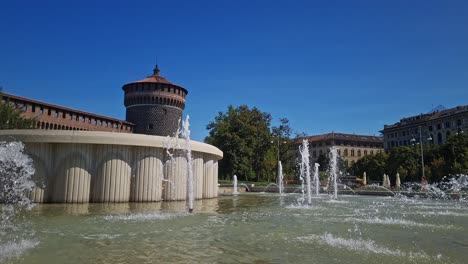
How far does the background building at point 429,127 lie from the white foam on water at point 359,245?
69.1 metres

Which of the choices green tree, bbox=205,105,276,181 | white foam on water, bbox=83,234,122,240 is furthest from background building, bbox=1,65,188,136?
white foam on water, bbox=83,234,122,240

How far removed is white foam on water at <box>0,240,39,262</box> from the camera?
6.18m

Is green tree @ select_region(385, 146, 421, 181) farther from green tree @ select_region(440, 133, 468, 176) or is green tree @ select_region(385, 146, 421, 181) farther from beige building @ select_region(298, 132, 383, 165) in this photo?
beige building @ select_region(298, 132, 383, 165)

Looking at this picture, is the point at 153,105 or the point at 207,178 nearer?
the point at 207,178

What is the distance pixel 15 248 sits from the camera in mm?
6633

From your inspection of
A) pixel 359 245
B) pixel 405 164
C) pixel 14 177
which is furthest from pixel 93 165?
pixel 405 164

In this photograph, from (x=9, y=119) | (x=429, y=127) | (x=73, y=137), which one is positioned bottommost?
(x=73, y=137)

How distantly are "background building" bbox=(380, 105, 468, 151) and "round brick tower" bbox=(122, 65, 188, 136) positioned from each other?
46191 mm

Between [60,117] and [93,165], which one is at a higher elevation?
[60,117]

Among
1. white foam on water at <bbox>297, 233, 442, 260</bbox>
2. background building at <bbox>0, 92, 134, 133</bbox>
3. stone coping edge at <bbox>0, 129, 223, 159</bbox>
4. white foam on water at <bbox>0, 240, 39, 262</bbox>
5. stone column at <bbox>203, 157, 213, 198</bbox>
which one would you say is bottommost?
white foam on water at <bbox>297, 233, 442, 260</bbox>

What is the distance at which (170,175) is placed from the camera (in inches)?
747

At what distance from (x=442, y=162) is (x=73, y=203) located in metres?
48.8

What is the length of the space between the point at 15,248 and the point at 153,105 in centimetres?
4450

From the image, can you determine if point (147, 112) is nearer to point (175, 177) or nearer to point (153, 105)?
point (153, 105)
